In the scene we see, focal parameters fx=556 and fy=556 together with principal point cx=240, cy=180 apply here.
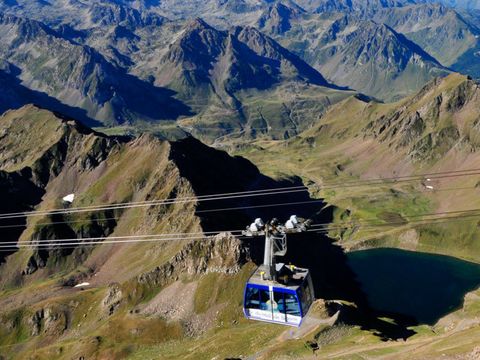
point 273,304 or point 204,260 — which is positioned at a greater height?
point 273,304

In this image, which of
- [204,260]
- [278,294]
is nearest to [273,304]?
[278,294]

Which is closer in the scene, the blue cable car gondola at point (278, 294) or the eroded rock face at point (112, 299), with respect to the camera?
the blue cable car gondola at point (278, 294)

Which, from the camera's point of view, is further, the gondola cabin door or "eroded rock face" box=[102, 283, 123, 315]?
"eroded rock face" box=[102, 283, 123, 315]

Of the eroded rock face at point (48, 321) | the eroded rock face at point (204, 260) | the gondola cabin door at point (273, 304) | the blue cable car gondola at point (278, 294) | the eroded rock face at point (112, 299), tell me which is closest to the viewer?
the blue cable car gondola at point (278, 294)

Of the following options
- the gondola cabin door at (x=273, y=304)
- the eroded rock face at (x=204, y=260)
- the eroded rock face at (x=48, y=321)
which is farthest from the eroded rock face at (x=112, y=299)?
the gondola cabin door at (x=273, y=304)

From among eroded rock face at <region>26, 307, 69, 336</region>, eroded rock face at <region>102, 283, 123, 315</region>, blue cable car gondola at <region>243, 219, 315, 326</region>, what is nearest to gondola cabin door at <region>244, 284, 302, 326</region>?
blue cable car gondola at <region>243, 219, 315, 326</region>

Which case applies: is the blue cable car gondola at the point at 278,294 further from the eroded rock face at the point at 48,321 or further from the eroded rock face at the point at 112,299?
the eroded rock face at the point at 48,321

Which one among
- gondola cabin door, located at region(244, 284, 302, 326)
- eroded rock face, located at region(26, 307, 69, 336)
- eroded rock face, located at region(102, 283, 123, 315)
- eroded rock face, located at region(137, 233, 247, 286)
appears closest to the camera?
gondola cabin door, located at region(244, 284, 302, 326)

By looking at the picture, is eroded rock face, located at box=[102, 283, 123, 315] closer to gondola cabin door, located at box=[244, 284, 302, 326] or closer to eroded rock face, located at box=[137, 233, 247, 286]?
eroded rock face, located at box=[137, 233, 247, 286]

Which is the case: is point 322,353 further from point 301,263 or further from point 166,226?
point 166,226

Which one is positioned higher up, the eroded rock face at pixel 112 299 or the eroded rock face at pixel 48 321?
the eroded rock face at pixel 112 299

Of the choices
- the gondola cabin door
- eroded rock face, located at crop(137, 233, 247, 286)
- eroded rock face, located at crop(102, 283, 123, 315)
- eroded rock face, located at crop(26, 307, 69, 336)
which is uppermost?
the gondola cabin door

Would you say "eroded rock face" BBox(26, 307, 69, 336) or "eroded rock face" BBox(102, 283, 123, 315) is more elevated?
"eroded rock face" BBox(102, 283, 123, 315)

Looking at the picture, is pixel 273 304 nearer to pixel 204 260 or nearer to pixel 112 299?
pixel 204 260
